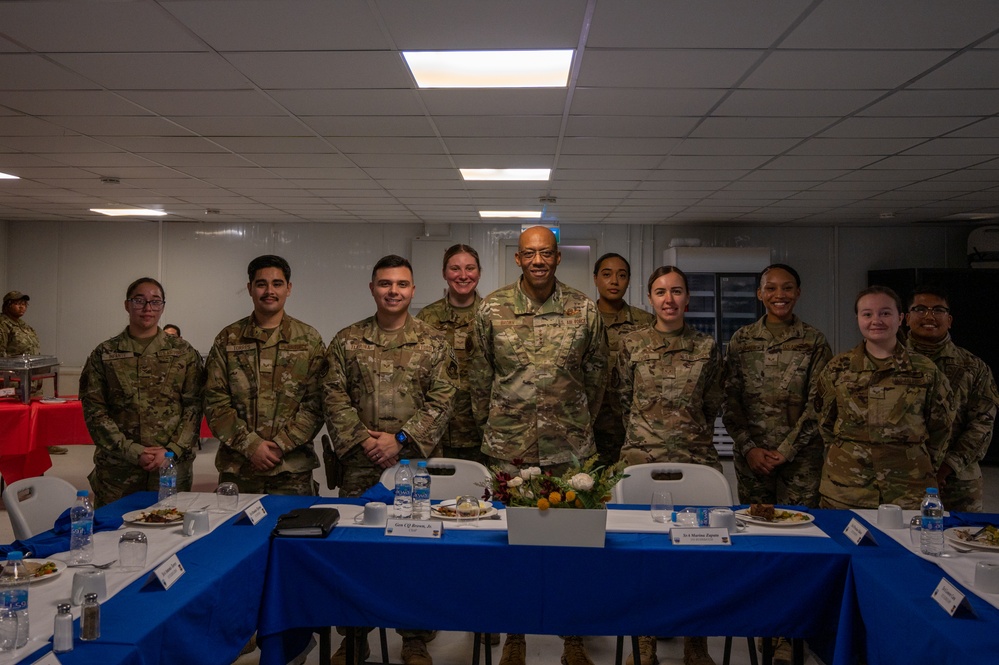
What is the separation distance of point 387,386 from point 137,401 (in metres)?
1.35

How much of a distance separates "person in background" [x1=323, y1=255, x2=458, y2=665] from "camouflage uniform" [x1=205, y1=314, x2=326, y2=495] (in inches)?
5.2

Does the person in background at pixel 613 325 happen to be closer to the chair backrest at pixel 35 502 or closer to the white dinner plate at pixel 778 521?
the white dinner plate at pixel 778 521

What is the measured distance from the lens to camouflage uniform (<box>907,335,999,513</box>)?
156 inches

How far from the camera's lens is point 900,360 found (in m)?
3.22

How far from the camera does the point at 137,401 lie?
13.0 ft

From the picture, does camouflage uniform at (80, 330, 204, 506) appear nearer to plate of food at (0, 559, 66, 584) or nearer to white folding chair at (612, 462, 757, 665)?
plate of food at (0, 559, 66, 584)

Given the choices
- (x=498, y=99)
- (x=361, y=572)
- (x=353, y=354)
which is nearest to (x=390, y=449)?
(x=353, y=354)

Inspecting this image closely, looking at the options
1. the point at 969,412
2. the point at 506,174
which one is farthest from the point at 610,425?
the point at 506,174

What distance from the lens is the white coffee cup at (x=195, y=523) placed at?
2.51m

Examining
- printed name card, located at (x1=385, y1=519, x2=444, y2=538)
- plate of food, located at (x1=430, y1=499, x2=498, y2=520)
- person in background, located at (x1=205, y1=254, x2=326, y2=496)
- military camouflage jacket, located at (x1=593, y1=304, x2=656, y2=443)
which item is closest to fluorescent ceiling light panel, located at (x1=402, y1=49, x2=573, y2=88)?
person in background, located at (x1=205, y1=254, x2=326, y2=496)

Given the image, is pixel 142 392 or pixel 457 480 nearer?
pixel 457 480

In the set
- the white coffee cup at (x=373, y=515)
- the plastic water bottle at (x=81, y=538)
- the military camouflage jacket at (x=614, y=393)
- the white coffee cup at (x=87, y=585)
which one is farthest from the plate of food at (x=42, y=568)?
the military camouflage jacket at (x=614, y=393)

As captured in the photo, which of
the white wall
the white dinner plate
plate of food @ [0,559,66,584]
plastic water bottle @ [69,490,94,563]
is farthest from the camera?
the white wall

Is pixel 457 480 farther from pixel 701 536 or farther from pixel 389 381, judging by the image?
pixel 701 536
